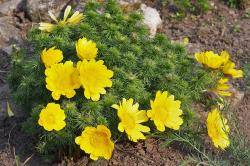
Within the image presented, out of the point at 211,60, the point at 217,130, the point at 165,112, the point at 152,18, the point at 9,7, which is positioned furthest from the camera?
the point at 9,7

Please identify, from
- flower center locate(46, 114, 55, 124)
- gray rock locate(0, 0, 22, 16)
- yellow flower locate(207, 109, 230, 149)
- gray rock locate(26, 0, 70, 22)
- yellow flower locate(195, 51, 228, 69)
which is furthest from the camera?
gray rock locate(0, 0, 22, 16)

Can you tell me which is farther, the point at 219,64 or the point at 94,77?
the point at 219,64

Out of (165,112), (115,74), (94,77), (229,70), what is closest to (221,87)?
(229,70)

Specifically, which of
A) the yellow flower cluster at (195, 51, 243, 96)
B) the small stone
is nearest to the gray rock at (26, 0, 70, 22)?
the small stone

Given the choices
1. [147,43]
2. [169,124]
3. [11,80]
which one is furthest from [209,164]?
[11,80]

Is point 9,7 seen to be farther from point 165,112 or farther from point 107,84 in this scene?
point 165,112

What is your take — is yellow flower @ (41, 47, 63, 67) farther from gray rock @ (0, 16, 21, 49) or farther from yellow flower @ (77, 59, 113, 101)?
gray rock @ (0, 16, 21, 49)

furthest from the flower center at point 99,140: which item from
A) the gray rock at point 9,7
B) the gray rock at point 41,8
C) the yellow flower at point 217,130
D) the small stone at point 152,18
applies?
the gray rock at point 9,7
